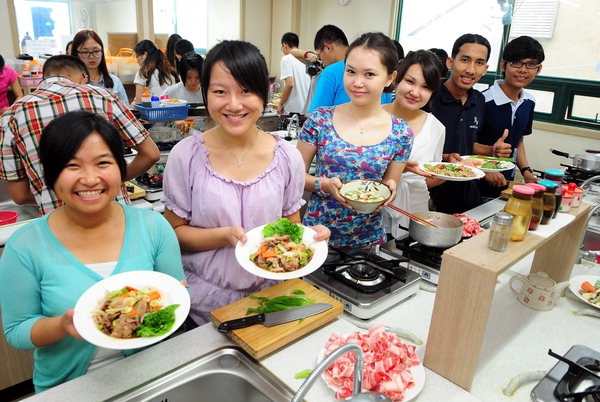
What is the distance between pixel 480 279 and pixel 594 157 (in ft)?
8.33

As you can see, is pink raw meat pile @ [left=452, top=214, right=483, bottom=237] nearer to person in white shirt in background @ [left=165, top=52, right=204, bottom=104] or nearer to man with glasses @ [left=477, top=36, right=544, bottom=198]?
man with glasses @ [left=477, top=36, right=544, bottom=198]

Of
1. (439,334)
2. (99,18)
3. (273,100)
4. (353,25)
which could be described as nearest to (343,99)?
(439,334)

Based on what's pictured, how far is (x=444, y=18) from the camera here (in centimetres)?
636

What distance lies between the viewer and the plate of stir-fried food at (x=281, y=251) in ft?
4.24

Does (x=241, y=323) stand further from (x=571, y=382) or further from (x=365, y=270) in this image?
(x=571, y=382)

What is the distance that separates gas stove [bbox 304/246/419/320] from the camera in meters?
1.41

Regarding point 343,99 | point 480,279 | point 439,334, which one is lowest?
point 439,334

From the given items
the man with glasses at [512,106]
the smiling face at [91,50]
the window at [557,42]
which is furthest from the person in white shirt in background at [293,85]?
the man with glasses at [512,106]

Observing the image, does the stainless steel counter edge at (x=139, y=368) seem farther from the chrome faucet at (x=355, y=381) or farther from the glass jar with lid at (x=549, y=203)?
the glass jar with lid at (x=549, y=203)

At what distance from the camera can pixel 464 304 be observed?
109cm

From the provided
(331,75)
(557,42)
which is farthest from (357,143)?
(557,42)

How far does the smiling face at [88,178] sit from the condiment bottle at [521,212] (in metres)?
1.12

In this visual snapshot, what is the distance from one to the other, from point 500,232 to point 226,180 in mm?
844

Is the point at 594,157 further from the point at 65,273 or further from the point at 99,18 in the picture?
the point at 99,18
